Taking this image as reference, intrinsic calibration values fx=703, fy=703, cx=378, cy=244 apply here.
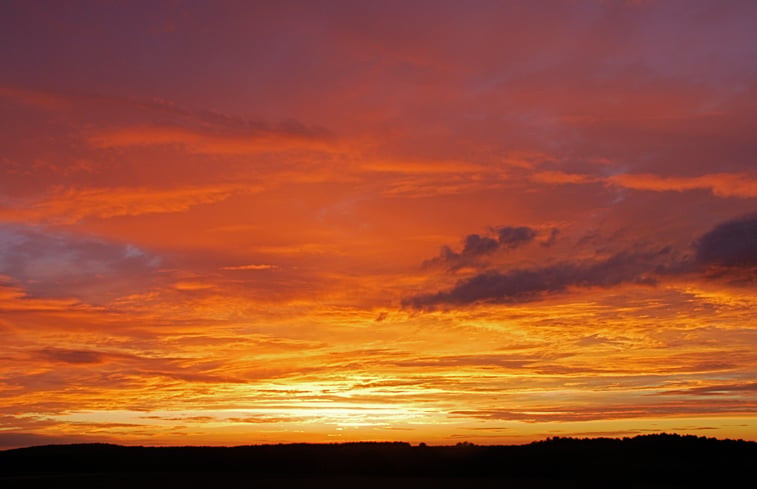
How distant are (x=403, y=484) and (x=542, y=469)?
9.04 meters

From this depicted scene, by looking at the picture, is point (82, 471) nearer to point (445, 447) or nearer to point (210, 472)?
point (210, 472)

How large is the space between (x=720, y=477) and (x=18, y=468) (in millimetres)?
45434

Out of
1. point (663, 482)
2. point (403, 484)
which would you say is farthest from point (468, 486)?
point (663, 482)

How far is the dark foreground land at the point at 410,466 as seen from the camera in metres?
36.4

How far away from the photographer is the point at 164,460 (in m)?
50.1

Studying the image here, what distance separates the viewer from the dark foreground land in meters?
36.4

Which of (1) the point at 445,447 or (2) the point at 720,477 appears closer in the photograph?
(2) the point at 720,477

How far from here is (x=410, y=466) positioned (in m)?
42.6

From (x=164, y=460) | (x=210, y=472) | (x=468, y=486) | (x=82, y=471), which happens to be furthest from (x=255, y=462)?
(x=468, y=486)

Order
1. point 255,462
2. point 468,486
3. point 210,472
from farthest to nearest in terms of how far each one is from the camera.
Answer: point 255,462, point 210,472, point 468,486

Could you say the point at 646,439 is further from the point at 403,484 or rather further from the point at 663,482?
the point at 403,484

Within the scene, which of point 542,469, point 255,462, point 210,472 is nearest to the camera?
point 542,469

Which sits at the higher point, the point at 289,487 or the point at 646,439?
the point at 646,439

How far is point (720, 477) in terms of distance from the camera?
115 ft
